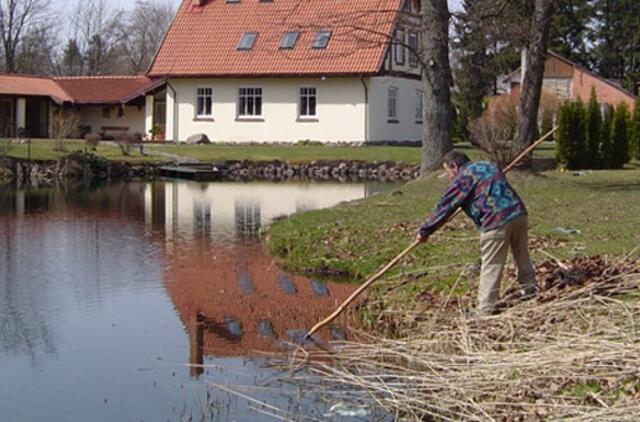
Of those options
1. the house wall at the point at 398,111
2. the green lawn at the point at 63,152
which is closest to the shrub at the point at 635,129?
the house wall at the point at 398,111

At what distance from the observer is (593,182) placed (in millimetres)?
24453

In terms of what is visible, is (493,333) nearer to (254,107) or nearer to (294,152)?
(294,152)

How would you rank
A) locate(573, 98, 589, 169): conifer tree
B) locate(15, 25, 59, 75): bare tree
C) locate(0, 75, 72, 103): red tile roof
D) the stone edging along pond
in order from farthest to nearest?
locate(15, 25, 59, 75): bare tree
locate(0, 75, 72, 103): red tile roof
the stone edging along pond
locate(573, 98, 589, 169): conifer tree

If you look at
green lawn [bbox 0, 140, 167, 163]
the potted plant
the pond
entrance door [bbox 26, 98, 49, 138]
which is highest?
entrance door [bbox 26, 98, 49, 138]

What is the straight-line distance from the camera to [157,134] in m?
53.3

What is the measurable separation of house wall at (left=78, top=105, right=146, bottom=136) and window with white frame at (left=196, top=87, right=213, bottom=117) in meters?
4.85

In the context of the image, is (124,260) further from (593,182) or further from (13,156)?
(13,156)

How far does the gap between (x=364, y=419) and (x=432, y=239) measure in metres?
6.84

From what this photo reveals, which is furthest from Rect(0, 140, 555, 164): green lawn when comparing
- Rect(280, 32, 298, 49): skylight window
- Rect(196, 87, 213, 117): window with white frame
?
Rect(280, 32, 298, 49): skylight window

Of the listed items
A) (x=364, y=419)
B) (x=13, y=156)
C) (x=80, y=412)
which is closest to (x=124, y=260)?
(x=80, y=412)

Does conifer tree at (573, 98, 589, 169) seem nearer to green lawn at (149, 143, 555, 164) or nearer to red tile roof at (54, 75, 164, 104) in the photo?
green lawn at (149, 143, 555, 164)

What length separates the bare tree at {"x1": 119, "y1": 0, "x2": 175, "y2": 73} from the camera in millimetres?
91000

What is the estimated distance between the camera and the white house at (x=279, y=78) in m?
A: 48.5

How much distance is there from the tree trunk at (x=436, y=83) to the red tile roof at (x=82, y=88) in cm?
2859
